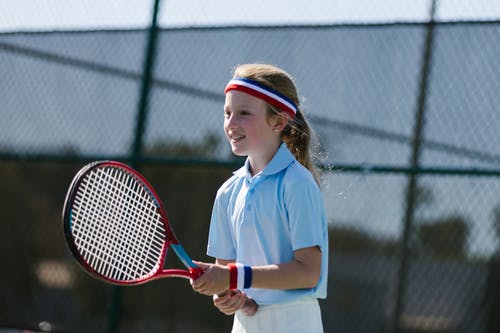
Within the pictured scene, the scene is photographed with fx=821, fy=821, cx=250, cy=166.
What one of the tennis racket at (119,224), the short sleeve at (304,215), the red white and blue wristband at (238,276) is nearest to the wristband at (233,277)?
the red white and blue wristband at (238,276)

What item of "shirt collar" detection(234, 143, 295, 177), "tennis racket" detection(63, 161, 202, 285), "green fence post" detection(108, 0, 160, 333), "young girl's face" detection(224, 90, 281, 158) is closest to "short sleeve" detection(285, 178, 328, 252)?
"shirt collar" detection(234, 143, 295, 177)

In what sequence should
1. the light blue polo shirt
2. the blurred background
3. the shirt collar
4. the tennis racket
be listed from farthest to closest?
the blurred background, the tennis racket, the shirt collar, the light blue polo shirt

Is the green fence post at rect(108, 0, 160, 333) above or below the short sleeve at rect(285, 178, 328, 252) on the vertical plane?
above

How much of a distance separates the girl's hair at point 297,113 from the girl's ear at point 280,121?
2 cm

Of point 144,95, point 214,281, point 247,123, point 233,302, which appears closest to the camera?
point 214,281

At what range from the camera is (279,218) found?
2643 mm

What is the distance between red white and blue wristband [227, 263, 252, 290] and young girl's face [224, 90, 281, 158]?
45 cm

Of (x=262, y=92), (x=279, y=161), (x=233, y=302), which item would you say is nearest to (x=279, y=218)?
(x=279, y=161)

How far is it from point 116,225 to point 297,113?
75 centimetres

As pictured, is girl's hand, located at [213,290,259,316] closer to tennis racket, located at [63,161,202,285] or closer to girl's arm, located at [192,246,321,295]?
girl's arm, located at [192,246,321,295]

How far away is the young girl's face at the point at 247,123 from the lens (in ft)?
8.89

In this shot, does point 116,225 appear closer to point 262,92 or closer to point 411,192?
point 262,92

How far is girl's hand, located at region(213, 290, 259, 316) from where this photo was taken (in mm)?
2596

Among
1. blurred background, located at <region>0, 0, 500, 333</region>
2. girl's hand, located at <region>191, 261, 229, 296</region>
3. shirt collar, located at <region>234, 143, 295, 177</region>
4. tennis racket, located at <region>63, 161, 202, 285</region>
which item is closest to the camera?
girl's hand, located at <region>191, 261, 229, 296</region>
